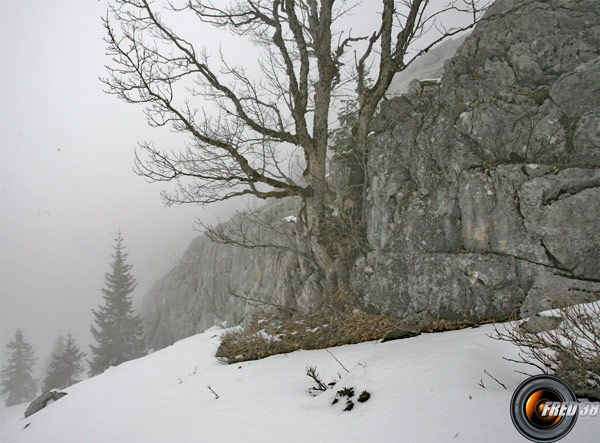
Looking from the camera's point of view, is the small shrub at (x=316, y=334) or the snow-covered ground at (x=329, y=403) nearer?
the snow-covered ground at (x=329, y=403)

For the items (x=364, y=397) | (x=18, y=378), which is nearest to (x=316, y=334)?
(x=364, y=397)

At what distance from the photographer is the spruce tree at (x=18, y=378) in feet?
111

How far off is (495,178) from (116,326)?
111 ft

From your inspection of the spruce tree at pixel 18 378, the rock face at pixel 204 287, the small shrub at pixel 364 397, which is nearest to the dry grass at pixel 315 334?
the small shrub at pixel 364 397

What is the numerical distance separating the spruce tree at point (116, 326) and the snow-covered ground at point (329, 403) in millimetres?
25162

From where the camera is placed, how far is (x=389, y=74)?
7.18 meters

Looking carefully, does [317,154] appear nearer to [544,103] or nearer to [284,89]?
[284,89]

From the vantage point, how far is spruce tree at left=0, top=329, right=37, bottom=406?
33756 millimetres

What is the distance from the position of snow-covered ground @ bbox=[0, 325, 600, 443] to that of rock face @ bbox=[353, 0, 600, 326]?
1.95m

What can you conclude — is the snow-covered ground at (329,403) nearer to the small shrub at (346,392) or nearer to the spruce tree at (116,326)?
the small shrub at (346,392)

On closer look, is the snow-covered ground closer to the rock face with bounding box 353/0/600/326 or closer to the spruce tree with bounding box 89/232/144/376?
the rock face with bounding box 353/0/600/326

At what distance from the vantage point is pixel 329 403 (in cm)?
342

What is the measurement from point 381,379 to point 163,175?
655 centimetres

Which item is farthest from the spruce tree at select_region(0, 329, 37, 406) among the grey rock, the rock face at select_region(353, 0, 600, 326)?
the rock face at select_region(353, 0, 600, 326)
